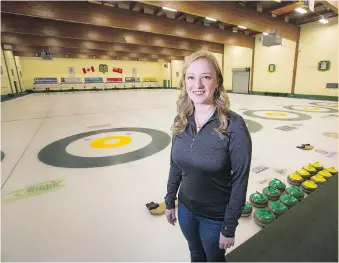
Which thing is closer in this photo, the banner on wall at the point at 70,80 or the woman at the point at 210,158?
the woman at the point at 210,158

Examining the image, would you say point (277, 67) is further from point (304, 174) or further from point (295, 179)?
point (295, 179)

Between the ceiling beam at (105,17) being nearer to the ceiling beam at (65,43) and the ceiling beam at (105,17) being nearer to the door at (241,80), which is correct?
the door at (241,80)

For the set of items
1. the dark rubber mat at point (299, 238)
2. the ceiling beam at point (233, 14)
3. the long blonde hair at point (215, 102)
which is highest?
the ceiling beam at point (233, 14)

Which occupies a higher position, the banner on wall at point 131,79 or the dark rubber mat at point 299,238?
the banner on wall at point 131,79

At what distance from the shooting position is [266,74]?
13648 millimetres

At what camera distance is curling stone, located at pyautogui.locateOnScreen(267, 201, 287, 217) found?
173 centimetres

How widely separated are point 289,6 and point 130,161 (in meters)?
11.0

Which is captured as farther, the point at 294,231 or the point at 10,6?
the point at 10,6

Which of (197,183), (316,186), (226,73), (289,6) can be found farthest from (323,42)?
(197,183)

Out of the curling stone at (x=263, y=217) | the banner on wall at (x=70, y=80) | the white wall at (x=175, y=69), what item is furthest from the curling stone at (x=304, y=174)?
the banner on wall at (x=70, y=80)

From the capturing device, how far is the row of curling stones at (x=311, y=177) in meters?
2.09

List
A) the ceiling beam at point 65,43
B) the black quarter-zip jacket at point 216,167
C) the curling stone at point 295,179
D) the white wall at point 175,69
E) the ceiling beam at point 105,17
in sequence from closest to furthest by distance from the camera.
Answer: the black quarter-zip jacket at point 216,167 < the curling stone at point 295,179 < the ceiling beam at point 105,17 < the ceiling beam at point 65,43 < the white wall at point 175,69

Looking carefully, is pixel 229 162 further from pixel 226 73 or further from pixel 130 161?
pixel 226 73

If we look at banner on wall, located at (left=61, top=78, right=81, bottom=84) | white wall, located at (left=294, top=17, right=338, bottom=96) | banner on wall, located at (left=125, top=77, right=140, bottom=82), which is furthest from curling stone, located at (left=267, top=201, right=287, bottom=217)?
banner on wall, located at (left=125, top=77, right=140, bottom=82)
